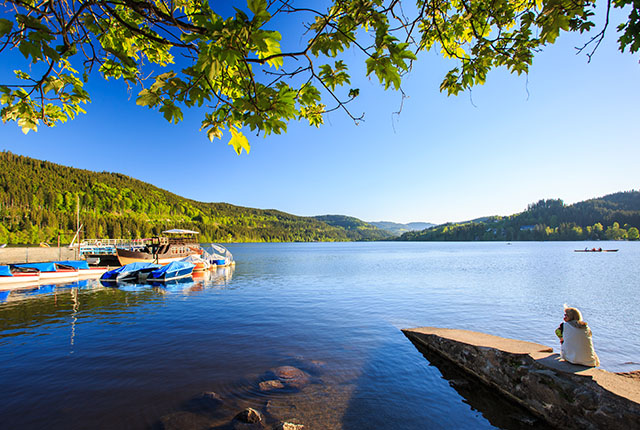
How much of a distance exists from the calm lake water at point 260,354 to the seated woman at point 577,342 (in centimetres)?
212

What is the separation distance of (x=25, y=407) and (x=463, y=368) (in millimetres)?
13520

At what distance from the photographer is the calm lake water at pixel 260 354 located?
7.57m

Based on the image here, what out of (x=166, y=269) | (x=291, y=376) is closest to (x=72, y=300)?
(x=166, y=269)

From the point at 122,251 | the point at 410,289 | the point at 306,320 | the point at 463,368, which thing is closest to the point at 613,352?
the point at 463,368

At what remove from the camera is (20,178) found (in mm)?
191750

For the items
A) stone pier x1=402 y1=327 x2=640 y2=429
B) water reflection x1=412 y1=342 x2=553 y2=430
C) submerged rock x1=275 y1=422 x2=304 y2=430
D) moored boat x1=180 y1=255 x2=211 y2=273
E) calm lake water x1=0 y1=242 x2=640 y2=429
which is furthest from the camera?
moored boat x1=180 y1=255 x2=211 y2=273

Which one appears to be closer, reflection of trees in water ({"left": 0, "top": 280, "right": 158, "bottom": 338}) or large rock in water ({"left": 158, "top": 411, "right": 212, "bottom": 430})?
large rock in water ({"left": 158, "top": 411, "right": 212, "bottom": 430})

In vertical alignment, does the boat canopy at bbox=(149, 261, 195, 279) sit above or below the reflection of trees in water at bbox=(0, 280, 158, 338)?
above

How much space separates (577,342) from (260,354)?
1057cm

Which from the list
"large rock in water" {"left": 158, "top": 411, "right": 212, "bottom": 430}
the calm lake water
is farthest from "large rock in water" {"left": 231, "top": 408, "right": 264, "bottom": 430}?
"large rock in water" {"left": 158, "top": 411, "right": 212, "bottom": 430}

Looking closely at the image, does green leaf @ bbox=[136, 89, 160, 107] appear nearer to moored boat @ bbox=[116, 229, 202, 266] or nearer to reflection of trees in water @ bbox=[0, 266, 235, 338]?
reflection of trees in water @ bbox=[0, 266, 235, 338]

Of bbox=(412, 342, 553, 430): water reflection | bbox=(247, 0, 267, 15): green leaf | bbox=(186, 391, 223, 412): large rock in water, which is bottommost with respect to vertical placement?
bbox=(412, 342, 553, 430): water reflection

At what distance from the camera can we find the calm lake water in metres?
7.57

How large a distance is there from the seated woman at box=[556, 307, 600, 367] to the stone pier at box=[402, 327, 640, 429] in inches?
8.2
